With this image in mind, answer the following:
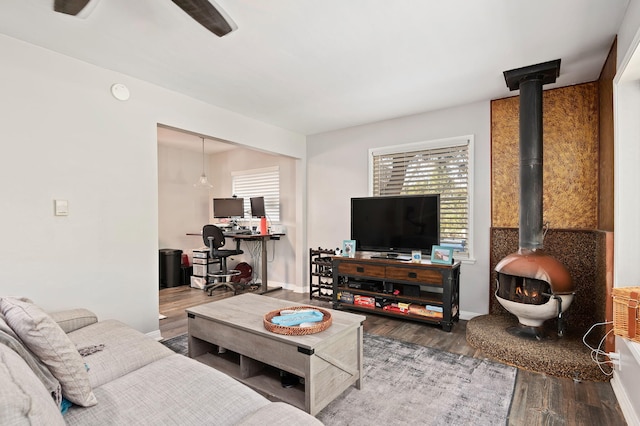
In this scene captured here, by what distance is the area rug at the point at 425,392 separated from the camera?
1.90 meters

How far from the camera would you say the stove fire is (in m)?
2.66

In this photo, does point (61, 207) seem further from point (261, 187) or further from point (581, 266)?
point (581, 266)

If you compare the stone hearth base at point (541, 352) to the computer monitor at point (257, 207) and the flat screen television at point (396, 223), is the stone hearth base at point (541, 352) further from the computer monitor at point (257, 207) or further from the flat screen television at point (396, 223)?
the computer monitor at point (257, 207)

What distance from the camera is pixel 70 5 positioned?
65.4 inches

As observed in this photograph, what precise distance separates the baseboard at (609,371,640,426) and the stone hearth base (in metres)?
0.10

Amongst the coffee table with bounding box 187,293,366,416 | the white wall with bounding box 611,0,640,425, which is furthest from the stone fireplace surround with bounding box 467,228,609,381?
the coffee table with bounding box 187,293,366,416

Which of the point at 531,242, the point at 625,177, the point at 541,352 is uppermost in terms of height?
the point at 625,177

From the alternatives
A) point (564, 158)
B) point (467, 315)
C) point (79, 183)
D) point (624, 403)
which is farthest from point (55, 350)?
point (564, 158)

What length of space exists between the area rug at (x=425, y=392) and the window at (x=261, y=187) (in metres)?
3.10

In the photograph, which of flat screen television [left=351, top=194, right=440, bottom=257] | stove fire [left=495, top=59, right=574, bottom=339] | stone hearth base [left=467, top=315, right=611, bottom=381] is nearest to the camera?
stone hearth base [left=467, top=315, right=611, bottom=381]

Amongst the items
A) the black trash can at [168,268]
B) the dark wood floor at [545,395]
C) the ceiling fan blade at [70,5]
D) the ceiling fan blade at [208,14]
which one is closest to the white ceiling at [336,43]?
the ceiling fan blade at [70,5]

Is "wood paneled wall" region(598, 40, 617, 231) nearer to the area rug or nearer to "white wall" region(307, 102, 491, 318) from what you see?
"white wall" region(307, 102, 491, 318)

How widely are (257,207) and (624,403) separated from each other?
476cm

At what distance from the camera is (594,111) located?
3.07m
